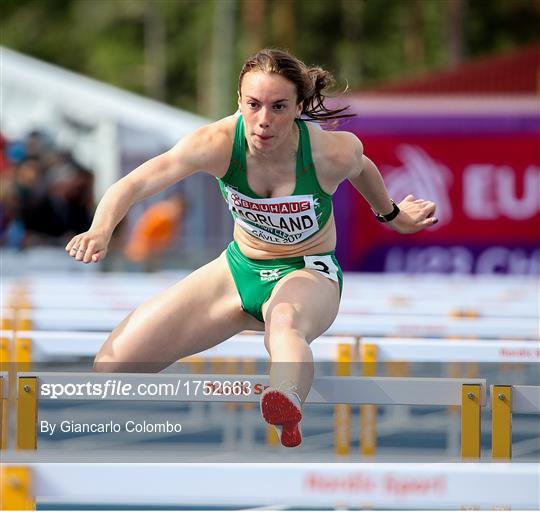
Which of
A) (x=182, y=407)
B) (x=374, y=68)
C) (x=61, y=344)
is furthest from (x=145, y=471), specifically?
(x=374, y=68)

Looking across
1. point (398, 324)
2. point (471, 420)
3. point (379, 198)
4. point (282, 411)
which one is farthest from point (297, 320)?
point (398, 324)

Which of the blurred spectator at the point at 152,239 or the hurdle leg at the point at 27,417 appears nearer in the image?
the hurdle leg at the point at 27,417

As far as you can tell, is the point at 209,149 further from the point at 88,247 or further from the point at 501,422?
the point at 501,422

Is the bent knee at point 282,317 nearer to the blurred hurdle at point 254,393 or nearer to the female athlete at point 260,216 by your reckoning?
the female athlete at point 260,216

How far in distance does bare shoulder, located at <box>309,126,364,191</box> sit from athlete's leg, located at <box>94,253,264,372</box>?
0.55 m

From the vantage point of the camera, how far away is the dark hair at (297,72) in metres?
5.08

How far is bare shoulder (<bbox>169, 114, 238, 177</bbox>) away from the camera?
16.7 ft

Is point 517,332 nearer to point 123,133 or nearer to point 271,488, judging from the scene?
point 271,488

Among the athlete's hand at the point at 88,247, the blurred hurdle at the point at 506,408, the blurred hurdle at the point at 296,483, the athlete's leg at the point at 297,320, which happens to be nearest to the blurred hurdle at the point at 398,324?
the athlete's leg at the point at 297,320

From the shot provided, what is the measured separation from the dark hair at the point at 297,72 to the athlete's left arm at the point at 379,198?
0.75 ft

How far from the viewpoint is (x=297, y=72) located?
202 inches

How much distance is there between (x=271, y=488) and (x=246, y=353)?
339 cm

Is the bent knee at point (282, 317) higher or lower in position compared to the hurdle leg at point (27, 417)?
higher

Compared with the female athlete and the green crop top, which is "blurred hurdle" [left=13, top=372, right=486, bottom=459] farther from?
the green crop top
